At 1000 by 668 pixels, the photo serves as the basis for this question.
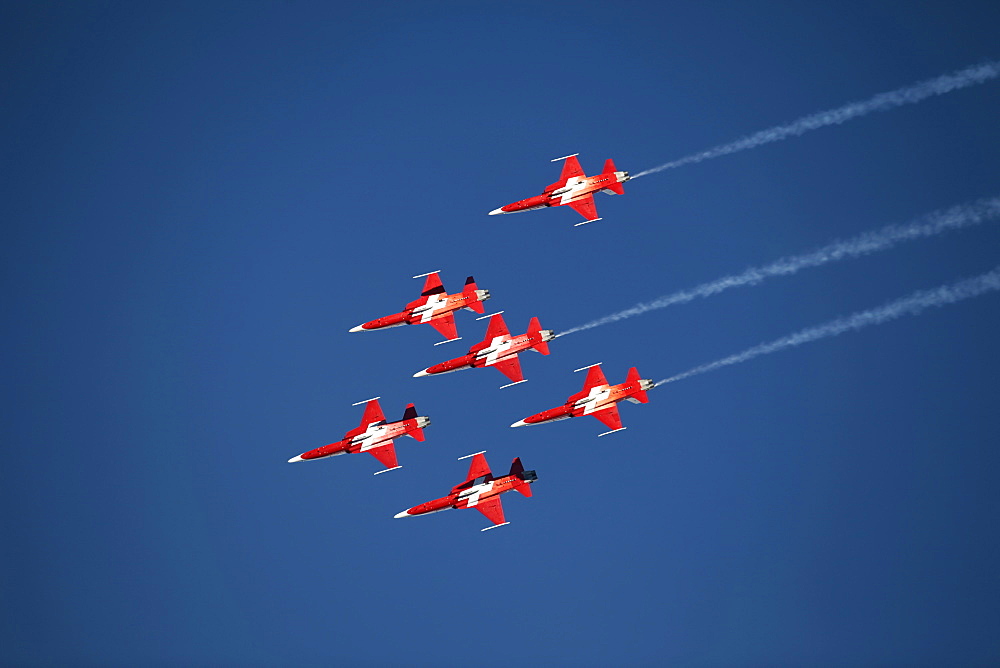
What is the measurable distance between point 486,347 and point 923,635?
37106 mm

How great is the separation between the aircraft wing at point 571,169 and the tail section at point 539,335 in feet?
23.0

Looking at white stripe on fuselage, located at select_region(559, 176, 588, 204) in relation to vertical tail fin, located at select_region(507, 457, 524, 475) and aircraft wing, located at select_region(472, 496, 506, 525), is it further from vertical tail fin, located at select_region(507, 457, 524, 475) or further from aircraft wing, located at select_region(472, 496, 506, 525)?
aircraft wing, located at select_region(472, 496, 506, 525)

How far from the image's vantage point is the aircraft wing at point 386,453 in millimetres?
62219

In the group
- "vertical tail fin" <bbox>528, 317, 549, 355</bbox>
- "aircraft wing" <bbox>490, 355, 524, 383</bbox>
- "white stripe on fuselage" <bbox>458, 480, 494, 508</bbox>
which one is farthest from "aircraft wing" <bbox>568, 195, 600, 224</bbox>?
"white stripe on fuselage" <bbox>458, 480, 494, 508</bbox>

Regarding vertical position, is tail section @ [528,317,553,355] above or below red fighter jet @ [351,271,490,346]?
below

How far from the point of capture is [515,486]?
60.3 metres

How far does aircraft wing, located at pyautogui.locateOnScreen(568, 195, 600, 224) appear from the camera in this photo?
61.2 metres

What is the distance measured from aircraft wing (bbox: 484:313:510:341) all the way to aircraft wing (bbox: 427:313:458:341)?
1757 millimetres

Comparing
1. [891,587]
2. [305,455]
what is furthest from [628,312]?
[891,587]

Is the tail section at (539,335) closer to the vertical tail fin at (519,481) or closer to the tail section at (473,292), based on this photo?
the tail section at (473,292)

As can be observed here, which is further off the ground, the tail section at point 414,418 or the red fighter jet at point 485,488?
the tail section at point 414,418

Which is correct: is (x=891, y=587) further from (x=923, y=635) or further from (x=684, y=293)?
(x=684, y=293)

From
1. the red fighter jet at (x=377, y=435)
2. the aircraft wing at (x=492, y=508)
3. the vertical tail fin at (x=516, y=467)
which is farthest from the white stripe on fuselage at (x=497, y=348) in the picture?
the aircraft wing at (x=492, y=508)

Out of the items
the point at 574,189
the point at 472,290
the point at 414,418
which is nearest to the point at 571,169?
the point at 574,189
